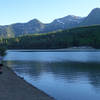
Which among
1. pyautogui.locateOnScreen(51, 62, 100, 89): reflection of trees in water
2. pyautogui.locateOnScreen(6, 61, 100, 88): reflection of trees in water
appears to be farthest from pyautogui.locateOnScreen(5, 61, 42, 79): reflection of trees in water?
pyautogui.locateOnScreen(51, 62, 100, 89): reflection of trees in water

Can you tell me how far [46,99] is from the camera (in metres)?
22.3

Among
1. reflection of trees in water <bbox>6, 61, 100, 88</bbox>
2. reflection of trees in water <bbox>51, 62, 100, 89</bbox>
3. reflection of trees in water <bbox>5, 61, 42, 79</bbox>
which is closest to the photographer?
reflection of trees in water <bbox>51, 62, 100, 89</bbox>

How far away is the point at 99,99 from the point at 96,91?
4789 millimetres

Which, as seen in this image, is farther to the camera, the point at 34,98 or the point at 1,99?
the point at 34,98

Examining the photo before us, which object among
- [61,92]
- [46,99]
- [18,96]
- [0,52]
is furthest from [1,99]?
[0,52]

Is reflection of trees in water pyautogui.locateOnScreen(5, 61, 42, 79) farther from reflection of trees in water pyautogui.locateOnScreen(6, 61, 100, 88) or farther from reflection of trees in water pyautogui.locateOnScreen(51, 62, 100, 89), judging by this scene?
reflection of trees in water pyautogui.locateOnScreen(51, 62, 100, 89)

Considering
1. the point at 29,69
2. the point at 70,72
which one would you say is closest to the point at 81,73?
the point at 70,72

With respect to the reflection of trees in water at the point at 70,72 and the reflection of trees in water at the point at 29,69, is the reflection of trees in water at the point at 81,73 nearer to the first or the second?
the reflection of trees in water at the point at 70,72

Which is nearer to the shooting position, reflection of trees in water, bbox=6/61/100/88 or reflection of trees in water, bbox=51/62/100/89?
reflection of trees in water, bbox=51/62/100/89

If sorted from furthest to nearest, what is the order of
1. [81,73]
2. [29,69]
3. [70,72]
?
[29,69] < [70,72] < [81,73]

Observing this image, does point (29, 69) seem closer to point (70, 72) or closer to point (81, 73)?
point (70, 72)

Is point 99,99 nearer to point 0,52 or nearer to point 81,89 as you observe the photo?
point 81,89

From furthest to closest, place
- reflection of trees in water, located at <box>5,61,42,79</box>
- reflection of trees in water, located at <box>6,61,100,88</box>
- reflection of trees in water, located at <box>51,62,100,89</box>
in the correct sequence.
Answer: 1. reflection of trees in water, located at <box>5,61,42,79</box>
2. reflection of trees in water, located at <box>6,61,100,88</box>
3. reflection of trees in water, located at <box>51,62,100,89</box>

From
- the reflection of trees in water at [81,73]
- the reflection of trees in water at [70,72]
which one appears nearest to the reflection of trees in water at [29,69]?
the reflection of trees in water at [70,72]
